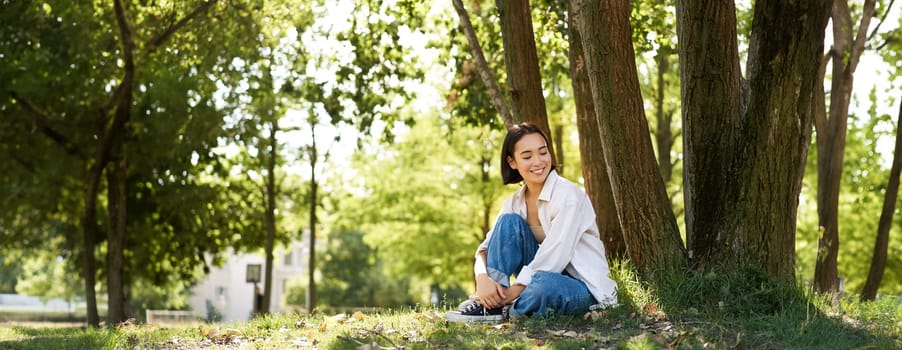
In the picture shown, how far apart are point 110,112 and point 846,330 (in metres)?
19.1

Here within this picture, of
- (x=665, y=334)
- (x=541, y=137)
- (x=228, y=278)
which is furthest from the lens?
(x=228, y=278)

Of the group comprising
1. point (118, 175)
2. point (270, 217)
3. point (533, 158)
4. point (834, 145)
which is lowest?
point (533, 158)

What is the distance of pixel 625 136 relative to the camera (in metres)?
7.40

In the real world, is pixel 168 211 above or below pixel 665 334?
above

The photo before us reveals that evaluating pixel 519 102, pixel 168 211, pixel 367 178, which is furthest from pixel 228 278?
pixel 519 102

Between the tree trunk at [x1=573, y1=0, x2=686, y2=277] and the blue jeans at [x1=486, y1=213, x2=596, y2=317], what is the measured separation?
3.59 feet

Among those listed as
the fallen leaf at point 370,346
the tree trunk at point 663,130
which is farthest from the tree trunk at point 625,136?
the tree trunk at point 663,130

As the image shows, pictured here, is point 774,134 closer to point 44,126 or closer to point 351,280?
point 44,126

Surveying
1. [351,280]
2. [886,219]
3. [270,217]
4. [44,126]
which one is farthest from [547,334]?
[351,280]

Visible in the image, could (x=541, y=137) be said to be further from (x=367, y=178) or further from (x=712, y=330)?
(x=367, y=178)

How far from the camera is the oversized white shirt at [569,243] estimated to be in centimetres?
629

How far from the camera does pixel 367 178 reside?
33.2 metres

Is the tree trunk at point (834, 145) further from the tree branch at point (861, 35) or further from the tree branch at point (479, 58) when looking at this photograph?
the tree branch at point (479, 58)

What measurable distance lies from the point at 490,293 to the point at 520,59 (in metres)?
4.10
